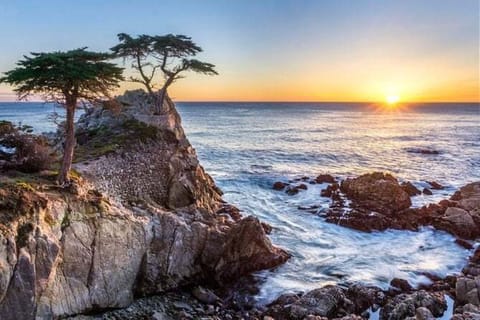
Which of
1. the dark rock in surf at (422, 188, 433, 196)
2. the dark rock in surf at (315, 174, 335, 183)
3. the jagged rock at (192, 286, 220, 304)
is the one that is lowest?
the jagged rock at (192, 286, 220, 304)

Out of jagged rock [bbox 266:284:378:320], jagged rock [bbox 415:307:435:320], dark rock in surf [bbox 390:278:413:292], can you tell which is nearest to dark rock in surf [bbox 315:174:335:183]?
dark rock in surf [bbox 390:278:413:292]

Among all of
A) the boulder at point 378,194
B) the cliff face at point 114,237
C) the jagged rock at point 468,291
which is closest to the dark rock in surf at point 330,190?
the boulder at point 378,194

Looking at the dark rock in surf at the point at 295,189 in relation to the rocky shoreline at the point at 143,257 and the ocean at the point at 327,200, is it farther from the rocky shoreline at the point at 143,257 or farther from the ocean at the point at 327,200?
the rocky shoreline at the point at 143,257

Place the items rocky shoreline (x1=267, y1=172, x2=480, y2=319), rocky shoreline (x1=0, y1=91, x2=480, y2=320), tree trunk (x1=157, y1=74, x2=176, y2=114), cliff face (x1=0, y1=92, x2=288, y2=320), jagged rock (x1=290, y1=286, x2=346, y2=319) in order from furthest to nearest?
tree trunk (x1=157, y1=74, x2=176, y2=114)
rocky shoreline (x1=267, y1=172, x2=480, y2=319)
jagged rock (x1=290, y1=286, x2=346, y2=319)
rocky shoreline (x1=0, y1=91, x2=480, y2=320)
cliff face (x1=0, y1=92, x2=288, y2=320)

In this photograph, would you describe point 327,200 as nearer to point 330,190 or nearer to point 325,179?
point 330,190

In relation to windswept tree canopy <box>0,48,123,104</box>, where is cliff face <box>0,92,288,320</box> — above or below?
below

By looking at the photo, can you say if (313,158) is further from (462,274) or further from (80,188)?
(80,188)

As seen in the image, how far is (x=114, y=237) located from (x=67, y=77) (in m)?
6.93

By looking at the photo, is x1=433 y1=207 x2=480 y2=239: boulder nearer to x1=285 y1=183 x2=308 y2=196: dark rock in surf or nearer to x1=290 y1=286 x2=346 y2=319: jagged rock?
x1=285 y1=183 x2=308 y2=196: dark rock in surf

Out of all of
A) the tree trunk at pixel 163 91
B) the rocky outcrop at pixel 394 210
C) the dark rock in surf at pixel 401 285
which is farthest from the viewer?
the tree trunk at pixel 163 91

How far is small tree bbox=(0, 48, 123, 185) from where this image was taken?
55.6 feet

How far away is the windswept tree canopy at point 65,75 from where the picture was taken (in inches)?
667

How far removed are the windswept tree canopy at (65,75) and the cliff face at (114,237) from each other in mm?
2954

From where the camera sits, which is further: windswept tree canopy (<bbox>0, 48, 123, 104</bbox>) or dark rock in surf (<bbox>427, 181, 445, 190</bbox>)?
dark rock in surf (<bbox>427, 181, 445, 190</bbox>)
